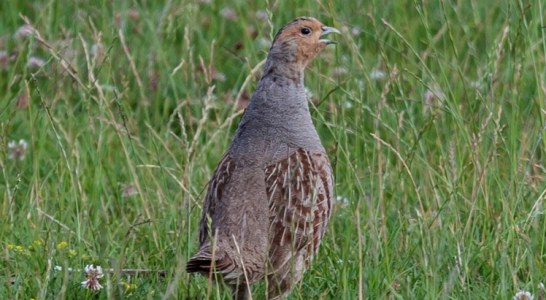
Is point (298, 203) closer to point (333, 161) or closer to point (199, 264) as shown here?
point (199, 264)

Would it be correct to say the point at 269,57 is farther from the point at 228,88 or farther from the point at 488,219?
the point at 228,88

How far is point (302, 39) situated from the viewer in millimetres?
5137

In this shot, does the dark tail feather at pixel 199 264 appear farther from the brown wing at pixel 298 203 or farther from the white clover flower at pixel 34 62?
the white clover flower at pixel 34 62

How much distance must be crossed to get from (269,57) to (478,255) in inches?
45.6

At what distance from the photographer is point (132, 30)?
775 cm

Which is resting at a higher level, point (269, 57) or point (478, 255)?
point (269, 57)

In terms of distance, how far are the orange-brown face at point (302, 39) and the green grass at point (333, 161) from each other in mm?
100

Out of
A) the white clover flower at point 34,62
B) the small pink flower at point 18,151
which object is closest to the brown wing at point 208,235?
the small pink flower at point 18,151

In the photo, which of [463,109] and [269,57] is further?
→ [463,109]

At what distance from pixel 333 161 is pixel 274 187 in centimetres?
84

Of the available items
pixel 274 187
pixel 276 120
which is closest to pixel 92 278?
pixel 274 187

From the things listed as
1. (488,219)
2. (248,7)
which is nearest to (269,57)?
(488,219)

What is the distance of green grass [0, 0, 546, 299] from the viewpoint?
184 inches

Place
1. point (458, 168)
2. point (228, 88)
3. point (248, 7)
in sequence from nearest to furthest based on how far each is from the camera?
point (458, 168), point (228, 88), point (248, 7)
